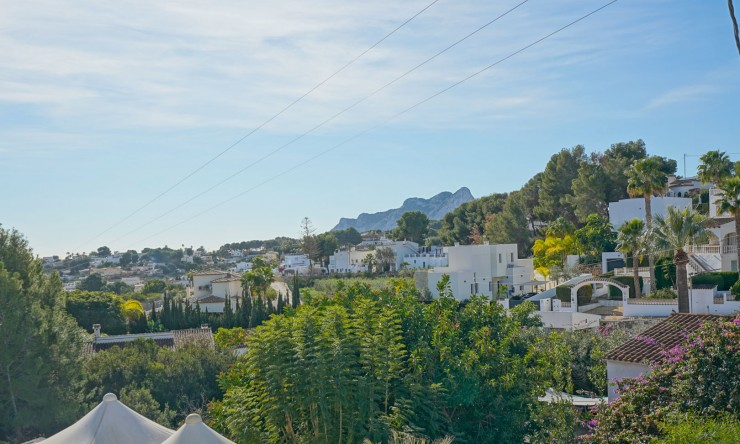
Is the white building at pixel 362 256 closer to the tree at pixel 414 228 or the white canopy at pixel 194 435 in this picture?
the tree at pixel 414 228

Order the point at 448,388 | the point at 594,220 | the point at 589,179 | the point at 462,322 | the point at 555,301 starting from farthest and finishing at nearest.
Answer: the point at 589,179
the point at 594,220
the point at 555,301
the point at 462,322
the point at 448,388

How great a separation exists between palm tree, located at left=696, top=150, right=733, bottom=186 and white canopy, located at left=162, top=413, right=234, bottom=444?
31.9m

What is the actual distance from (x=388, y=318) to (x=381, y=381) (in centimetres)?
121

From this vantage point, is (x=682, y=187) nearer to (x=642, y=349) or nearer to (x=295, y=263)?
(x=642, y=349)

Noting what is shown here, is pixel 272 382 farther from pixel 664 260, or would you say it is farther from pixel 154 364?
pixel 664 260

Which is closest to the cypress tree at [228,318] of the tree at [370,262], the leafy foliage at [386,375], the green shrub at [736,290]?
the green shrub at [736,290]

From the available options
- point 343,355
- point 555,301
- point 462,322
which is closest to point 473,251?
point 555,301

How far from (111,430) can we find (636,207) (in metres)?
44.7

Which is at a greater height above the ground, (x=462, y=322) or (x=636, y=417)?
(x=462, y=322)

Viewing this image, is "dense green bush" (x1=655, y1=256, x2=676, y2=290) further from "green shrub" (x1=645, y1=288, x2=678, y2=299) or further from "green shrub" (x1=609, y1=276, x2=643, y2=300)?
"green shrub" (x1=609, y1=276, x2=643, y2=300)

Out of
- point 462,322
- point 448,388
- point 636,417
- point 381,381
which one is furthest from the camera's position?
point 462,322

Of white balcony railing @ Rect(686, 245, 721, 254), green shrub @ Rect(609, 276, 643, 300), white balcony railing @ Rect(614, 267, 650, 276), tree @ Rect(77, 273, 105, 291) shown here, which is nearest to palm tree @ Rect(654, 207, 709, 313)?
green shrub @ Rect(609, 276, 643, 300)

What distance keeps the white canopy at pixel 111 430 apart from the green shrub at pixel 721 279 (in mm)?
28455

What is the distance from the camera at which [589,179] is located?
57312 millimetres
